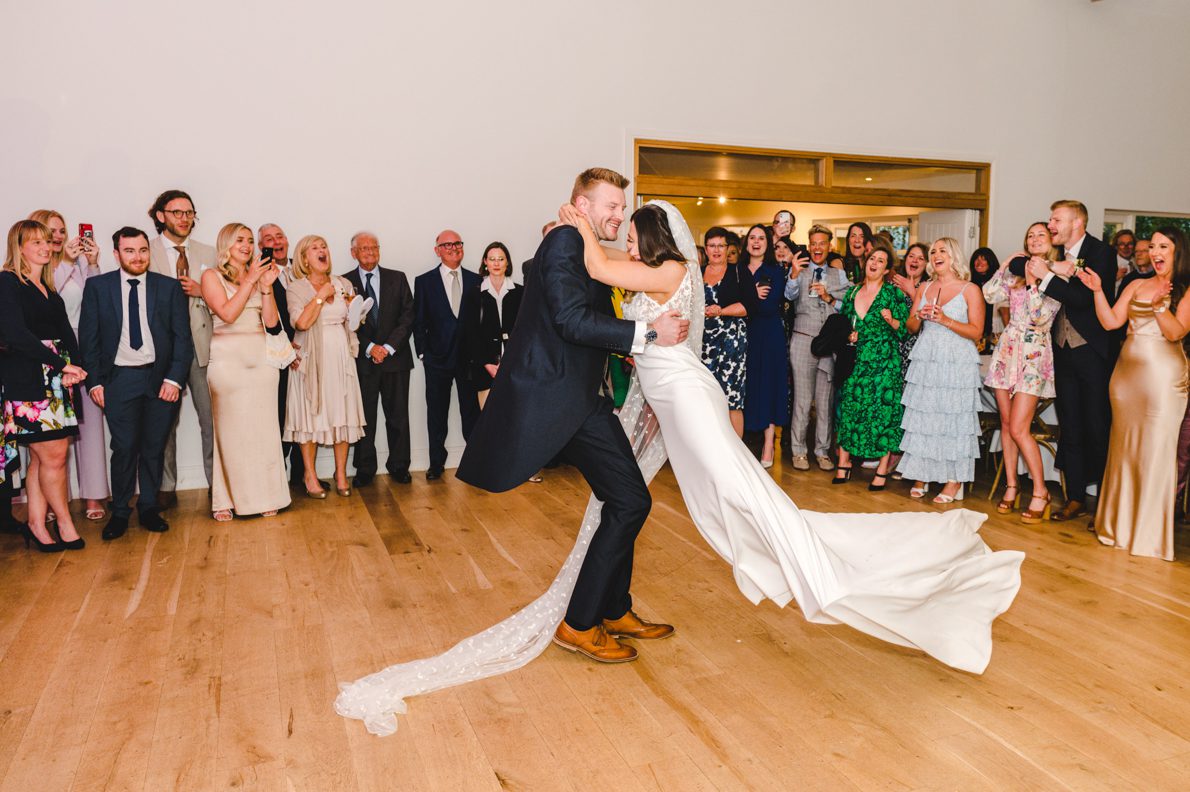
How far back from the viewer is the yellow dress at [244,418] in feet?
15.9

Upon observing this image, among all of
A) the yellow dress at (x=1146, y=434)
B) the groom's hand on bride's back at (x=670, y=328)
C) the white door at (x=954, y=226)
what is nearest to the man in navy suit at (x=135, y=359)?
the groom's hand on bride's back at (x=670, y=328)

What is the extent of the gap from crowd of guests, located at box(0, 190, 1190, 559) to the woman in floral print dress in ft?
0.04

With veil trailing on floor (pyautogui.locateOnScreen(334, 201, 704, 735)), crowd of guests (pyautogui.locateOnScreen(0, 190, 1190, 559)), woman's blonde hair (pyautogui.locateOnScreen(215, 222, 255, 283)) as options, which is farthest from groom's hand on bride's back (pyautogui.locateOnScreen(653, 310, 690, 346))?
woman's blonde hair (pyautogui.locateOnScreen(215, 222, 255, 283))

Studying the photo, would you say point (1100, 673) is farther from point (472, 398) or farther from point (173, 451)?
point (173, 451)

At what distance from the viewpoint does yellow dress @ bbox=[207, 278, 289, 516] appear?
15.9ft

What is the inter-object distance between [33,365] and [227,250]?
3.83 feet

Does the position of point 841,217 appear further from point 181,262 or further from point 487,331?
point 181,262

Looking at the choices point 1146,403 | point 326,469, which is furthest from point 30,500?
point 1146,403

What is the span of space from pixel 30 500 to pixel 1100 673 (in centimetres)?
515

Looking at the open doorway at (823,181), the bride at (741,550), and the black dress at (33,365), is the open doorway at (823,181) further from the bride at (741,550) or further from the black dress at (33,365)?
the black dress at (33,365)

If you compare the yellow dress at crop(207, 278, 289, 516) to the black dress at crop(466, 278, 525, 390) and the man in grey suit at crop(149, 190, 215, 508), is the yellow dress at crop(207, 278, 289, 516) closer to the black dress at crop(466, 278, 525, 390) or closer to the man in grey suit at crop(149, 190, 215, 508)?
the man in grey suit at crop(149, 190, 215, 508)

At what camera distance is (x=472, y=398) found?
20.0ft

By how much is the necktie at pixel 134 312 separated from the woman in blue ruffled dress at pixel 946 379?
471cm

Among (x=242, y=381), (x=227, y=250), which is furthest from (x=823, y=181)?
(x=242, y=381)
